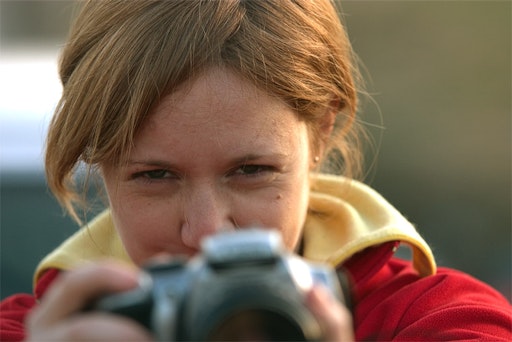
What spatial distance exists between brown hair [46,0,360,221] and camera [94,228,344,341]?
2.32 feet

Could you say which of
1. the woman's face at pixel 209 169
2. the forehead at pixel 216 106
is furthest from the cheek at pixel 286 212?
the forehead at pixel 216 106

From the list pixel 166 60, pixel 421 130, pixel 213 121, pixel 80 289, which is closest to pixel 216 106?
pixel 213 121

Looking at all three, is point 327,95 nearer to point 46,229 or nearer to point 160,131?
point 160,131

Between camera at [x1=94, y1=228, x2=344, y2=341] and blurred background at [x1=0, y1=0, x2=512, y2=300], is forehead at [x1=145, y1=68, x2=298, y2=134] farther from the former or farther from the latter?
blurred background at [x1=0, y1=0, x2=512, y2=300]

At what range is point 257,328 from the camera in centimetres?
145

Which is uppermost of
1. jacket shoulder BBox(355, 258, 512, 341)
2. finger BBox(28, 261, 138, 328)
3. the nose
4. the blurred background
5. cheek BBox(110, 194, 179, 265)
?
finger BBox(28, 261, 138, 328)

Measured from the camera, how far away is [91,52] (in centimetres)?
234

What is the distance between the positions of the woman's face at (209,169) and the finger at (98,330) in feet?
2.05

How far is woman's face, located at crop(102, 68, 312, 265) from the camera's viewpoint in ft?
6.93

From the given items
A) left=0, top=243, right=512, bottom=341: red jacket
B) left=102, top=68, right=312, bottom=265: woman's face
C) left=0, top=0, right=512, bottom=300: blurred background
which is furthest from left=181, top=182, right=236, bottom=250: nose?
left=0, top=0, right=512, bottom=300: blurred background

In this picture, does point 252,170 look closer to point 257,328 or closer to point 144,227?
point 144,227

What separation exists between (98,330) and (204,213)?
0.67 m

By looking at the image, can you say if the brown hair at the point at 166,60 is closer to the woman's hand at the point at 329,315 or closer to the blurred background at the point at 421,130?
the woman's hand at the point at 329,315

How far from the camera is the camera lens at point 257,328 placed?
1.43 metres
